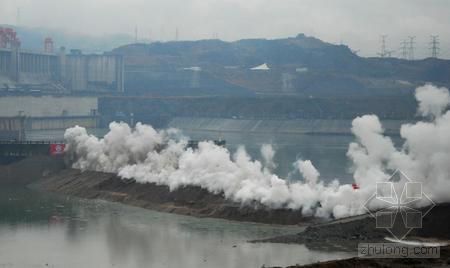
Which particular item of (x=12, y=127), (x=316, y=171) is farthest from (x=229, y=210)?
(x=12, y=127)

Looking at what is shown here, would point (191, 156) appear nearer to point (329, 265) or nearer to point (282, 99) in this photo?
point (329, 265)

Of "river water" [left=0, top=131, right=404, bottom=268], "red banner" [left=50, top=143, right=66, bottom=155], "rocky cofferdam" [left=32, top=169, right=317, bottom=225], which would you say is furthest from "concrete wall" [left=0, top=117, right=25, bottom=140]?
"river water" [left=0, top=131, right=404, bottom=268]

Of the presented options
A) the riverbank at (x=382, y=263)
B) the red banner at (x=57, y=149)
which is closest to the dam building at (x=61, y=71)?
the red banner at (x=57, y=149)

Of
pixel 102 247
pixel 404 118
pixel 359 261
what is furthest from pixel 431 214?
pixel 404 118

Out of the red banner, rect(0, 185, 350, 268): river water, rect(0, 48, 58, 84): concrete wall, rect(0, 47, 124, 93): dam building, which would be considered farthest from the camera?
rect(0, 47, 124, 93): dam building

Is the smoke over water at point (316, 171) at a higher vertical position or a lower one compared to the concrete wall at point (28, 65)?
lower

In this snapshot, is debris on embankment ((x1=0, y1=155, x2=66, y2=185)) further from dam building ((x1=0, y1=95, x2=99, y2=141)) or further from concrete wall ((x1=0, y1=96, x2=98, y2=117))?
concrete wall ((x1=0, y1=96, x2=98, y2=117))

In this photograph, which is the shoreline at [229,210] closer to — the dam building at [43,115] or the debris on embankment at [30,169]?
the debris on embankment at [30,169]

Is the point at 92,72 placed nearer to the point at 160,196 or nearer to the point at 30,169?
the point at 30,169
